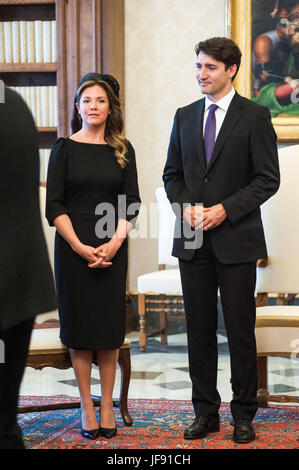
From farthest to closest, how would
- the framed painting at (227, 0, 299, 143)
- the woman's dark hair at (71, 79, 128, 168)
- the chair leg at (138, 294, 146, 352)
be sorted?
the framed painting at (227, 0, 299, 143)
the chair leg at (138, 294, 146, 352)
the woman's dark hair at (71, 79, 128, 168)

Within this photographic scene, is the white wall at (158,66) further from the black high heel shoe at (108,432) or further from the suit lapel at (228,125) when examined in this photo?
the black high heel shoe at (108,432)

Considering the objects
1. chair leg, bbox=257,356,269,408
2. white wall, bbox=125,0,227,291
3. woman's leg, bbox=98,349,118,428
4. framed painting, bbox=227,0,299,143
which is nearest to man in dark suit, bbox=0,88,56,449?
woman's leg, bbox=98,349,118,428

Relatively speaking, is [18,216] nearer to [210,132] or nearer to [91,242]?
[91,242]

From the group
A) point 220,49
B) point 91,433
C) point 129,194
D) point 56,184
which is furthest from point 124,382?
point 220,49

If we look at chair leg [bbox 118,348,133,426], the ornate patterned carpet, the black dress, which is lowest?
the ornate patterned carpet

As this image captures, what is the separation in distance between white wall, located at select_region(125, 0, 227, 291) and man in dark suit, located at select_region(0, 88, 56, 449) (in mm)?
4836

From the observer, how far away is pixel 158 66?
620cm

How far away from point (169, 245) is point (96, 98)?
8.64ft

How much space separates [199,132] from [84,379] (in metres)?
1.24

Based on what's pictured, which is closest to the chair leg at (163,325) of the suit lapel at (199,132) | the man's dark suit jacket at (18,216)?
the suit lapel at (199,132)

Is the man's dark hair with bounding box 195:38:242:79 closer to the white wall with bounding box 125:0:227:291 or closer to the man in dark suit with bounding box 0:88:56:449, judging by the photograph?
the man in dark suit with bounding box 0:88:56:449

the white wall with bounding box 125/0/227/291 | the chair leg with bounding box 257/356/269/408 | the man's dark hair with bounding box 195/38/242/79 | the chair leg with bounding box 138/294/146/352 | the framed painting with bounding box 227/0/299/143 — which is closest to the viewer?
the man's dark hair with bounding box 195/38/242/79

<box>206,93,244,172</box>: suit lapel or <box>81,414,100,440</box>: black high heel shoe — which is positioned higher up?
<box>206,93,244,172</box>: suit lapel

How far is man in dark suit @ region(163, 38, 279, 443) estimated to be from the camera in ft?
10.1
